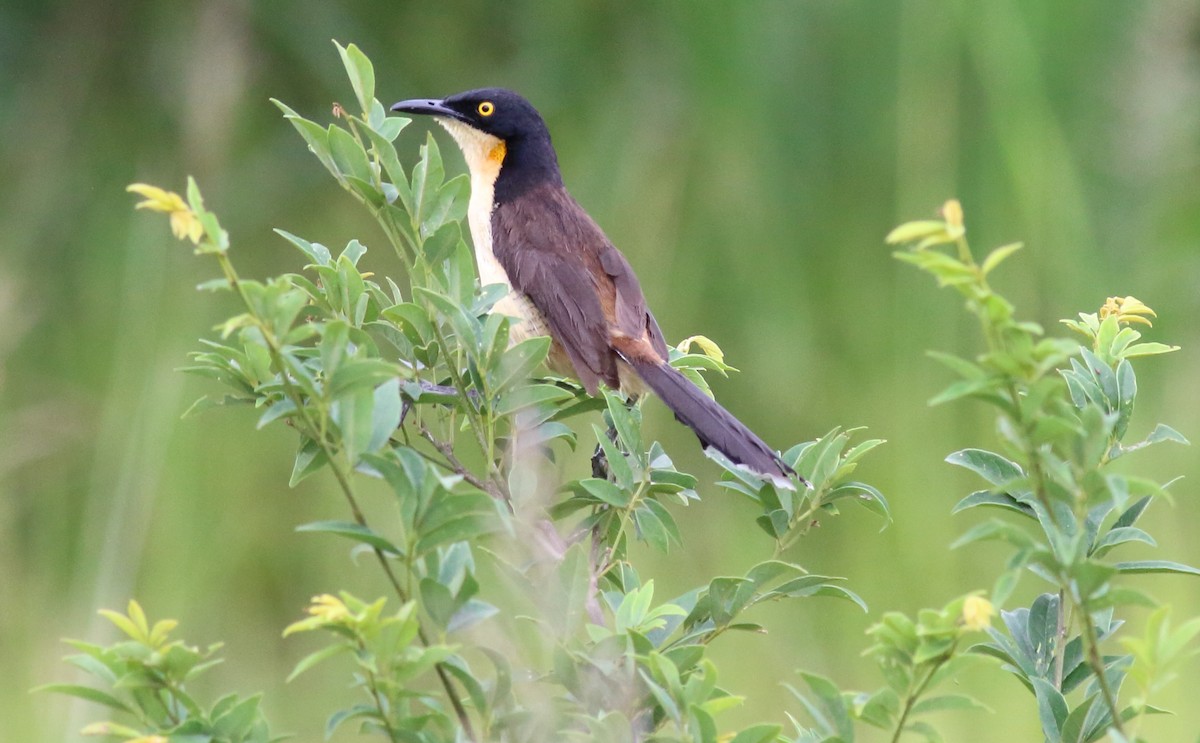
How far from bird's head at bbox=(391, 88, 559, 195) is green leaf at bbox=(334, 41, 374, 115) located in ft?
5.11

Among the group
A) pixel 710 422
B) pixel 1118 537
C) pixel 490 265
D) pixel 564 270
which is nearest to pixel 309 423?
pixel 1118 537

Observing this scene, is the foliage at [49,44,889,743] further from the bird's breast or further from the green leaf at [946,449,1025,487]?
the bird's breast

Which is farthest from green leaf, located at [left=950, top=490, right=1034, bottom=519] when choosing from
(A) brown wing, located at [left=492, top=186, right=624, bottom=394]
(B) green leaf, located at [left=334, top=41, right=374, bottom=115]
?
(A) brown wing, located at [left=492, top=186, right=624, bottom=394]

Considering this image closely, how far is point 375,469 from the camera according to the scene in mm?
1166

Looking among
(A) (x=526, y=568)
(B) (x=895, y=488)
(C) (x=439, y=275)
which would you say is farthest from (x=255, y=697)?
(B) (x=895, y=488)

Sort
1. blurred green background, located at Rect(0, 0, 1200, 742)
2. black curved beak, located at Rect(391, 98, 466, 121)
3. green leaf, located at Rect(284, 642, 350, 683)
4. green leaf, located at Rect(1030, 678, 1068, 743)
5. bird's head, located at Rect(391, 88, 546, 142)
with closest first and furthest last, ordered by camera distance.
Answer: green leaf, located at Rect(284, 642, 350, 683)
green leaf, located at Rect(1030, 678, 1068, 743)
black curved beak, located at Rect(391, 98, 466, 121)
bird's head, located at Rect(391, 88, 546, 142)
blurred green background, located at Rect(0, 0, 1200, 742)

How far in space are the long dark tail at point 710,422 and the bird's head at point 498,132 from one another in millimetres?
894

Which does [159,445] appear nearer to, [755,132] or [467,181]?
[755,132]

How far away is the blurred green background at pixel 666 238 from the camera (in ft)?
11.5

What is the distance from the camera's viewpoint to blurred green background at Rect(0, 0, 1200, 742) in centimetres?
351

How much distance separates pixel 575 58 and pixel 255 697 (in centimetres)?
288

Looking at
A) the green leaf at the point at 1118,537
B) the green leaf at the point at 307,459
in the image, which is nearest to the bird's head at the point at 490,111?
the green leaf at the point at 307,459

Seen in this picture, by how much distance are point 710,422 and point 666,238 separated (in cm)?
162

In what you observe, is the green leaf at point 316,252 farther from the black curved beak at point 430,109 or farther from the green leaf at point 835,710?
the black curved beak at point 430,109
